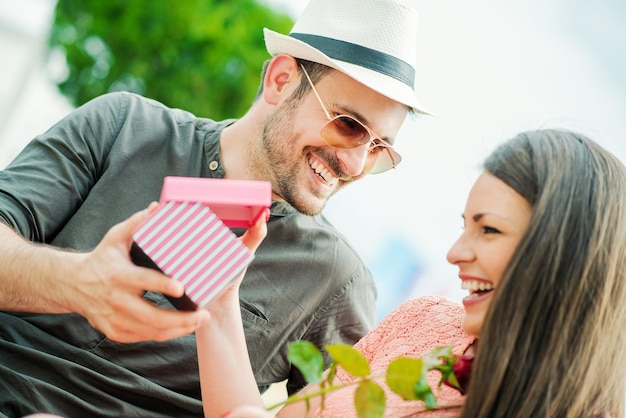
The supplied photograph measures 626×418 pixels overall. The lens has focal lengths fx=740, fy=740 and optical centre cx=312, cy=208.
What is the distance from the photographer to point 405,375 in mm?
1414

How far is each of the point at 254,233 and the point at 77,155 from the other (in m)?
0.90

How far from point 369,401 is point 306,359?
0.46 feet

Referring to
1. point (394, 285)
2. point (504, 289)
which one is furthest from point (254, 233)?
point (394, 285)

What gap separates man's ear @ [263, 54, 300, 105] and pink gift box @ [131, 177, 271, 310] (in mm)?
1106

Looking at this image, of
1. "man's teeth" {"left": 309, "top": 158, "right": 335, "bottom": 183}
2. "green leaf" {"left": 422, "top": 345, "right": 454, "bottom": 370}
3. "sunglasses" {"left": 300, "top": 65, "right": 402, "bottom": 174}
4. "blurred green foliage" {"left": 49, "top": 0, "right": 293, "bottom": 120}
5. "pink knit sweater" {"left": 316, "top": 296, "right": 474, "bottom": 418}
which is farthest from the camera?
"blurred green foliage" {"left": 49, "top": 0, "right": 293, "bottom": 120}

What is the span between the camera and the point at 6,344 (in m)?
2.17

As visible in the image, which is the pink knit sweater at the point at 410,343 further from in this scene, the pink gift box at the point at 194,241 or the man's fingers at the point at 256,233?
the pink gift box at the point at 194,241

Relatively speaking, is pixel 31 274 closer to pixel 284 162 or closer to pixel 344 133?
pixel 284 162

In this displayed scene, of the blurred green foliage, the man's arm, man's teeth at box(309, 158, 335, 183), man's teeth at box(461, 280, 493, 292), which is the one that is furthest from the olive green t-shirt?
the blurred green foliage

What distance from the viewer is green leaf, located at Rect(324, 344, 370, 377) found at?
1380 millimetres

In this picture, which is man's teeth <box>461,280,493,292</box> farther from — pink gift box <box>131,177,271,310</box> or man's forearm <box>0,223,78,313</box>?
man's forearm <box>0,223,78,313</box>

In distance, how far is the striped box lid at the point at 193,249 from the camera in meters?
1.39

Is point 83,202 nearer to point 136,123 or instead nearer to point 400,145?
point 136,123

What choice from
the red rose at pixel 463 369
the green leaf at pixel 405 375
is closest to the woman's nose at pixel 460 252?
the red rose at pixel 463 369
